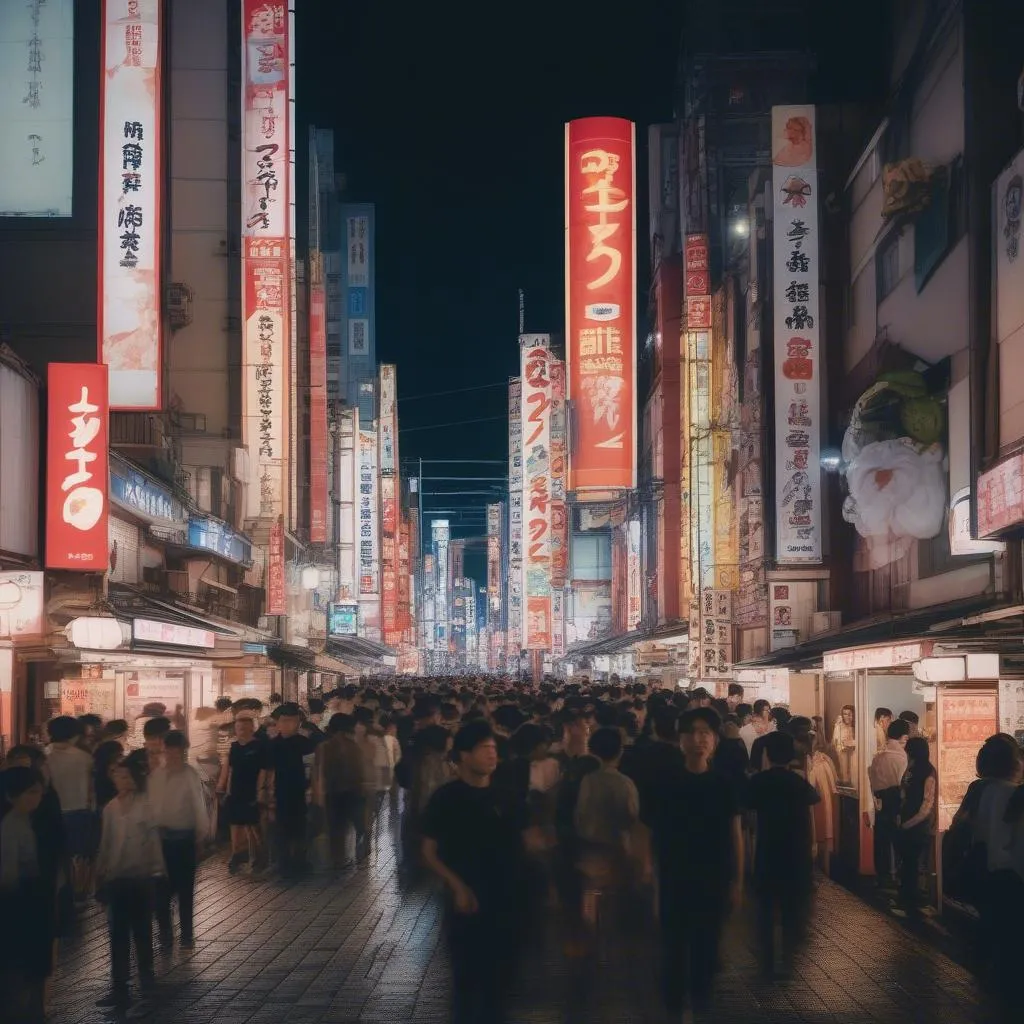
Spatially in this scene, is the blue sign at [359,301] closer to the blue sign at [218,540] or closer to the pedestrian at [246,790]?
the blue sign at [218,540]

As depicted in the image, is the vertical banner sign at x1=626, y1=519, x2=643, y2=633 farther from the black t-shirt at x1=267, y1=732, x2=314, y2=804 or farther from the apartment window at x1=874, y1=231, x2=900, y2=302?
the black t-shirt at x1=267, y1=732, x2=314, y2=804

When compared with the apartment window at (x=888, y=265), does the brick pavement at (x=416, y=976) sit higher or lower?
lower

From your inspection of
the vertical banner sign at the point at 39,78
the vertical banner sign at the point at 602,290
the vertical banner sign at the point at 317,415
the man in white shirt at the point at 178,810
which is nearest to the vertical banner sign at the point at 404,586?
the vertical banner sign at the point at 317,415

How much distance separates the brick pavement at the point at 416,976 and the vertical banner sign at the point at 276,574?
2334 centimetres

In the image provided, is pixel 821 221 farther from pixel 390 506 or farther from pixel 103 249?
pixel 390 506

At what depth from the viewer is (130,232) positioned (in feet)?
72.8

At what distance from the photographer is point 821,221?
25422mm

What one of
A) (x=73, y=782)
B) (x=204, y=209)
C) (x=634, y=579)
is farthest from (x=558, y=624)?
(x=73, y=782)

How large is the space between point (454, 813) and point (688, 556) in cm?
3028

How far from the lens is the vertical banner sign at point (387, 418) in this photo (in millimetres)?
65269

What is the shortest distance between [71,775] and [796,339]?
48.4 feet

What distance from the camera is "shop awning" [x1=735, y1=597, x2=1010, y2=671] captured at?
14.0 metres

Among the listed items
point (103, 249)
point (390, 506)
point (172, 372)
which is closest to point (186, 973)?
point (103, 249)

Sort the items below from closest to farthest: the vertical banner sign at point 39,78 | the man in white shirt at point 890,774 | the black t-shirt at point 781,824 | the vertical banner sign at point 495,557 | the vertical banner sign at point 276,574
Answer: the black t-shirt at point 781,824, the man in white shirt at point 890,774, the vertical banner sign at point 39,78, the vertical banner sign at point 276,574, the vertical banner sign at point 495,557
